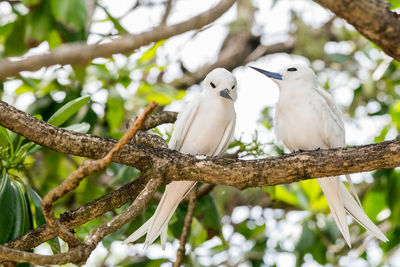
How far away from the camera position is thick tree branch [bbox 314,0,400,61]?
2.17m

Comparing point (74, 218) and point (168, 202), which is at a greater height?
point (74, 218)

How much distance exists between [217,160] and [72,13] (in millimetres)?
1760

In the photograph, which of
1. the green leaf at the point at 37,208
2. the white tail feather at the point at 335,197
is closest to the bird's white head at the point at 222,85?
the white tail feather at the point at 335,197

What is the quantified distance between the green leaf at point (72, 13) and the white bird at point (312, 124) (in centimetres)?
156

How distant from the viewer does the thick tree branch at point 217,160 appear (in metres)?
2.97

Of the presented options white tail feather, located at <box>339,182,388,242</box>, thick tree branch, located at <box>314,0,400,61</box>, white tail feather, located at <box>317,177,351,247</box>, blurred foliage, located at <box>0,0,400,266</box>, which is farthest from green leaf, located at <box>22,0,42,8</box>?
thick tree branch, located at <box>314,0,400,61</box>

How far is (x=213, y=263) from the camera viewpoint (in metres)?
5.52

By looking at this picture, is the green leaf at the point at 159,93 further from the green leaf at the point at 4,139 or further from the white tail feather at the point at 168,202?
the green leaf at the point at 4,139

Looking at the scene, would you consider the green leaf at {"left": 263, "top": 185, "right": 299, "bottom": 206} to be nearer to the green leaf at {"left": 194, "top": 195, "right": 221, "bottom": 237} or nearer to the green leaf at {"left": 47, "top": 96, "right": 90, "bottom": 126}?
the green leaf at {"left": 194, "top": 195, "right": 221, "bottom": 237}

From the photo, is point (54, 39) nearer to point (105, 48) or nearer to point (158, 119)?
point (158, 119)

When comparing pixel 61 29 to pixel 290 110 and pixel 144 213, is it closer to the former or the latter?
pixel 144 213

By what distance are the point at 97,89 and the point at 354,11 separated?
11.6ft

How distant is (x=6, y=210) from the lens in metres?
3.45

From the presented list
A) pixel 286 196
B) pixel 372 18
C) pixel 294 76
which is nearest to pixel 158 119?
pixel 294 76
